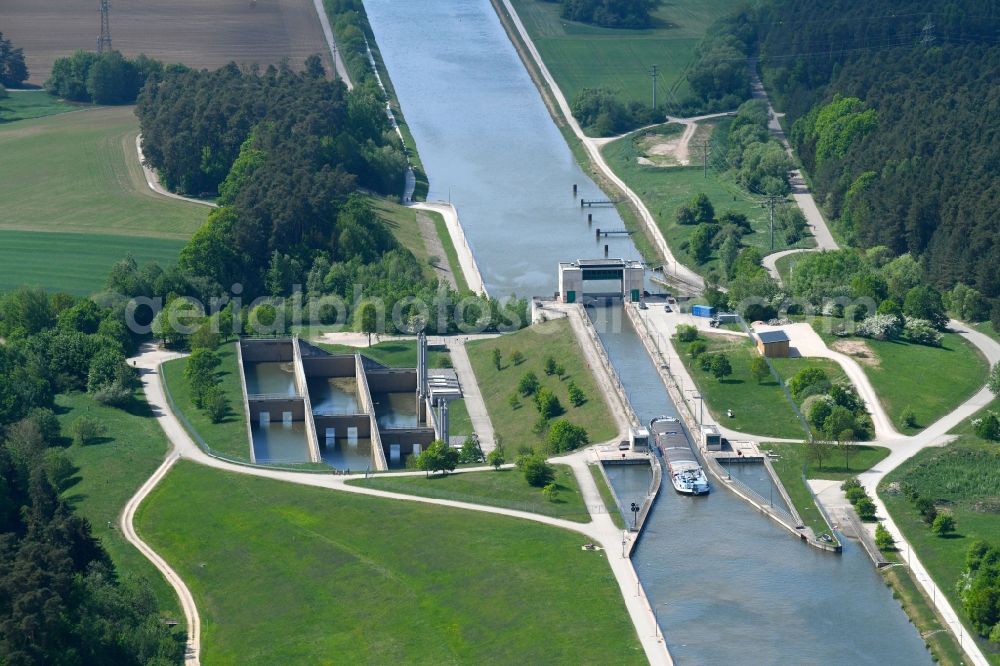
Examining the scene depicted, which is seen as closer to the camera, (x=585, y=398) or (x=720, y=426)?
(x=720, y=426)

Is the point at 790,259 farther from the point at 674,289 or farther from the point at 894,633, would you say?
the point at 894,633

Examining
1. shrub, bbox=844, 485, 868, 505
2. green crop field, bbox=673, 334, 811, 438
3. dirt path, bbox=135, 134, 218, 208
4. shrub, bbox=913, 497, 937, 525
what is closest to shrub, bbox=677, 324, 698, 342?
green crop field, bbox=673, 334, 811, 438

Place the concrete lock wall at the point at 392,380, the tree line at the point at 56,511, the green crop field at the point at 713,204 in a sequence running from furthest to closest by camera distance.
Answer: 1. the green crop field at the point at 713,204
2. the concrete lock wall at the point at 392,380
3. the tree line at the point at 56,511

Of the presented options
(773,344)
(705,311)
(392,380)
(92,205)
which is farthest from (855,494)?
(92,205)

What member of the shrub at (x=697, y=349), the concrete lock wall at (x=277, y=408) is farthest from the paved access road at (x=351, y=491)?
the shrub at (x=697, y=349)

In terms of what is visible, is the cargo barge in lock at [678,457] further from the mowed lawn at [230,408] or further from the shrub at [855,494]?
the mowed lawn at [230,408]

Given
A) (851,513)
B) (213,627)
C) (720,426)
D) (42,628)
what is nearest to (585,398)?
(720,426)
